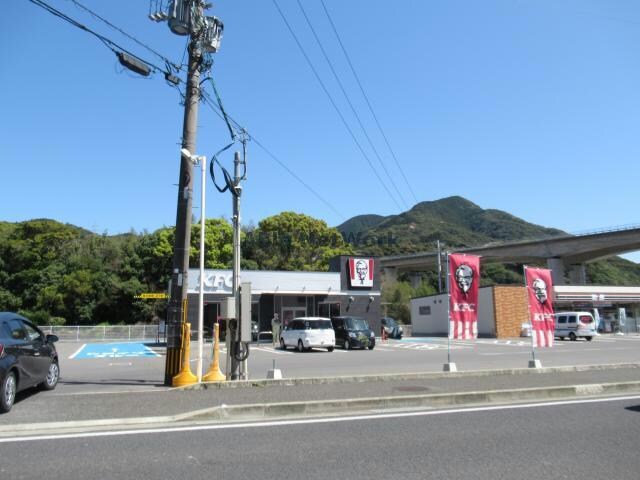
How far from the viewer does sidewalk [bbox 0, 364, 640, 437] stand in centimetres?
783

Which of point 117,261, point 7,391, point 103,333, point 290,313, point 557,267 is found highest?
point 557,267

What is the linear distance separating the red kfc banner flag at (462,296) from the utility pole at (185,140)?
7.09 meters

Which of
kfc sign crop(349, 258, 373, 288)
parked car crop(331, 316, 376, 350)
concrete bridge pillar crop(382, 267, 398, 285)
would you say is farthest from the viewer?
concrete bridge pillar crop(382, 267, 398, 285)

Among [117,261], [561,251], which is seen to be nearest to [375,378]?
[117,261]

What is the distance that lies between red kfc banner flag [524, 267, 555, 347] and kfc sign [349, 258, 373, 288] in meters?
23.4

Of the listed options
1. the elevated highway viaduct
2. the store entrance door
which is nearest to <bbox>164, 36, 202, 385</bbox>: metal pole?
the store entrance door

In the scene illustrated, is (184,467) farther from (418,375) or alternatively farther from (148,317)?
(148,317)

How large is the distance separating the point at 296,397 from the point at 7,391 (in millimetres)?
4793

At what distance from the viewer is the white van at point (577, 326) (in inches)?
1367

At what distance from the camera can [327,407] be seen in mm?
8594

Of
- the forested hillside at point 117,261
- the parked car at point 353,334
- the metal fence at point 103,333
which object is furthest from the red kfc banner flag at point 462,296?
the forested hillside at point 117,261

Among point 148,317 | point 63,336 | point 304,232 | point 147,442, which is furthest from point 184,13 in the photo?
point 304,232

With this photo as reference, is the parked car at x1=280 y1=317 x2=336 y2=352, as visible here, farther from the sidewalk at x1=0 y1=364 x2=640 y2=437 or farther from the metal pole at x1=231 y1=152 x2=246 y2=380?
the sidewalk at x1=0 y1=364 x2=640 y2=437

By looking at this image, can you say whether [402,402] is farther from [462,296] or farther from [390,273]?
[390,273]
